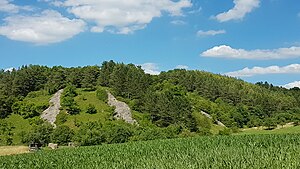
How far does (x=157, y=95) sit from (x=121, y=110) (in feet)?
56.0

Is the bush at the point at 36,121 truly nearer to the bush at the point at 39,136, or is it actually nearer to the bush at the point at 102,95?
the bush at the point at 39,136

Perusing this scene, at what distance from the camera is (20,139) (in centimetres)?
11644

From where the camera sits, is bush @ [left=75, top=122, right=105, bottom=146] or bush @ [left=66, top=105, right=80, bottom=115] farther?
bush @ [left=66, top=105, right=80, bottom=115]

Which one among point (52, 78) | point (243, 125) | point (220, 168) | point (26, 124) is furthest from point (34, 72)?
Answer: point (220, 168)

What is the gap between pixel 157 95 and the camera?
5969 inches

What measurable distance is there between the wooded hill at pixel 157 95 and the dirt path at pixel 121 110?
448 centimetres

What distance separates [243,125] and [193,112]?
28.0 metres

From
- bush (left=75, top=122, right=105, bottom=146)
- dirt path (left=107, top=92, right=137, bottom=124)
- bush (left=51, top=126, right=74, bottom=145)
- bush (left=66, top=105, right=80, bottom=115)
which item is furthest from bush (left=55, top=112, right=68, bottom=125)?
bush (left=75, top=122, right=105, bottom=146)

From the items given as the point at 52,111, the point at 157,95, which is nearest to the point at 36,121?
the point at 52,111

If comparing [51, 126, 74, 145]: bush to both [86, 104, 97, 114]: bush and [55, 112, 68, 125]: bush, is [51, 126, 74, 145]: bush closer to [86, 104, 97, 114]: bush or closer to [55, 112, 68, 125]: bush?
[55, 112, 68, 125]: bush

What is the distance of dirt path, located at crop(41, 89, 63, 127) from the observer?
5407 inches

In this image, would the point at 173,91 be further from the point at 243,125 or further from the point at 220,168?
the point at 220,168

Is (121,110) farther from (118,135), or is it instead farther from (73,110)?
(118,135)

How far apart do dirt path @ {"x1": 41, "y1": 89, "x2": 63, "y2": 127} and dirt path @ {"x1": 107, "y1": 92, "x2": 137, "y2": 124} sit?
804 inches
